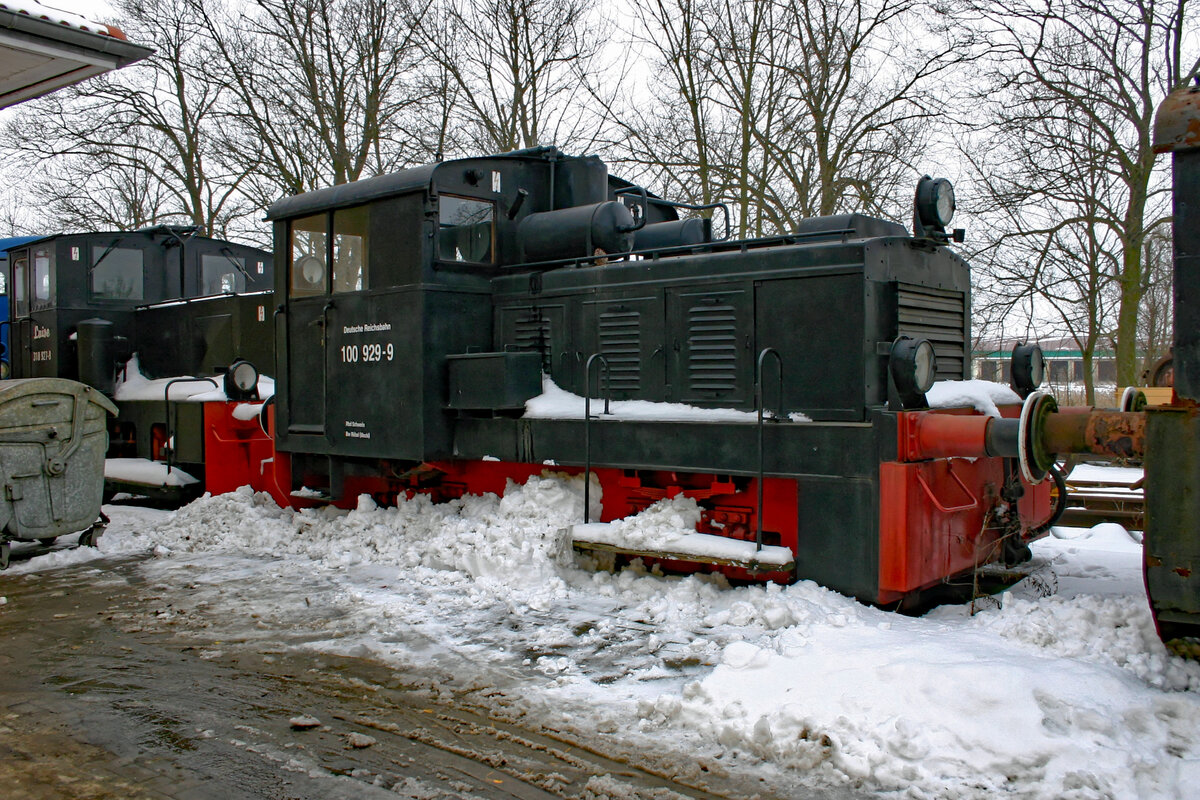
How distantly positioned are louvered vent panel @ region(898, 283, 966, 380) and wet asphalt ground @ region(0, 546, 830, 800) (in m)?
3.33

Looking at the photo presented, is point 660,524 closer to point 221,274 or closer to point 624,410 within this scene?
point 624,410

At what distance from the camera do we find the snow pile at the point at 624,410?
5.65m

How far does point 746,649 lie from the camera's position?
421 centimetres

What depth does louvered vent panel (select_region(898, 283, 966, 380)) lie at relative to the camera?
18.2ft

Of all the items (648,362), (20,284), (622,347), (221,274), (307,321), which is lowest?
(648,362)

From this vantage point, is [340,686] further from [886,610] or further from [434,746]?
[886,610]

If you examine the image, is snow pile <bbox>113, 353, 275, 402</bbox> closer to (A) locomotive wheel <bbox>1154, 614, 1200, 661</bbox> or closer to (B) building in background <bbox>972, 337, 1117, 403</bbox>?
(B) building in background <bbox>972, 337, 1117, 403</bbox>

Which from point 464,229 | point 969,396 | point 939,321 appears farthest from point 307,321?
point 969,396

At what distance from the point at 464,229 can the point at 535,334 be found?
102 cm

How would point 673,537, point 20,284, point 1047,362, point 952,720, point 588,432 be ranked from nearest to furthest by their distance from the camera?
Result: 1. point 952,720
2. point 673,537
3. point 588,432
4. point 1047,362
5. point 20,284

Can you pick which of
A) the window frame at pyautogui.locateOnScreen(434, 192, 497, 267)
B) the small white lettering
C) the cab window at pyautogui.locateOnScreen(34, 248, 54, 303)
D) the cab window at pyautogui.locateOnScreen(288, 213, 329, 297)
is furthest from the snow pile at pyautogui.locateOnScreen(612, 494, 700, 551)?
the cab window at pyautogui.locateOnScreen(34, 248, 54, 303)

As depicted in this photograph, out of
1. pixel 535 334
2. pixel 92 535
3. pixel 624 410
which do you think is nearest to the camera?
pixel 624 410

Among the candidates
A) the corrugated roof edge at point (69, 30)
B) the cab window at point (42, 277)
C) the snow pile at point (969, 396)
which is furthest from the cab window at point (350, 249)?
the cab window at point (42, 277)

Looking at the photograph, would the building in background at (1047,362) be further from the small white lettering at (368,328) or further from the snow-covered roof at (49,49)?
the snow-covered roof at (49,49)
